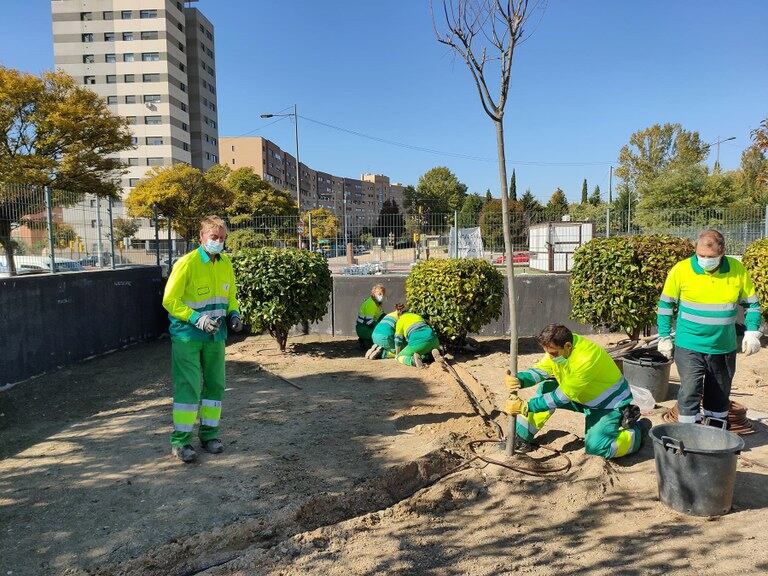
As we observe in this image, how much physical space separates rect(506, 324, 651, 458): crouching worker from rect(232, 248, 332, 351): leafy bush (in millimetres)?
4750

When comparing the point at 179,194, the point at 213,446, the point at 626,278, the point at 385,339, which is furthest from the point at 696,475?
the point at 179,194

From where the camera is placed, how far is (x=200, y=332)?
441 cm

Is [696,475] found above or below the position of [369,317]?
below

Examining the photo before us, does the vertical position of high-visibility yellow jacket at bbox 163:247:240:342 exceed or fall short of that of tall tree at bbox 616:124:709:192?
it falls short

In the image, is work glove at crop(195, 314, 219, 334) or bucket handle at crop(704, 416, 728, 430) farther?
bucket handle at crop(704, 416, 728, 430)

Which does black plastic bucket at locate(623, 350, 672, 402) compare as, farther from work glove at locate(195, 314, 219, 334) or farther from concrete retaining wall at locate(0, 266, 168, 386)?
concrete retaining wall at locate(0, 266, 168, 386)

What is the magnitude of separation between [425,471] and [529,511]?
851 mm

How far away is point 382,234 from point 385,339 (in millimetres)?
4430

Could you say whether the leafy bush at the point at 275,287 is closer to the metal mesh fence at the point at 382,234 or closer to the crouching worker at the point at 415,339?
the crouching worker at the point at 415,339

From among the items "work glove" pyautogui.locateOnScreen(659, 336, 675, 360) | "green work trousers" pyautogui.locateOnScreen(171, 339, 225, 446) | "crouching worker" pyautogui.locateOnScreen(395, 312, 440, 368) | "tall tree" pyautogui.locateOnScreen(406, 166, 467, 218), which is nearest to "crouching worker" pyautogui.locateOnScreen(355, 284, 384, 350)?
"crouching worker" pyautogui.locateOnScreen(395, 312, 440, 368)

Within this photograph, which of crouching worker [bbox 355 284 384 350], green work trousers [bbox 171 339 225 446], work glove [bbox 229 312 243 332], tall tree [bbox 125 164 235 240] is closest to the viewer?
green work trousers [bbox 171 339 225 446]

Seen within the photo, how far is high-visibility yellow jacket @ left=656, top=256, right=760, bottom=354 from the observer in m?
4.33

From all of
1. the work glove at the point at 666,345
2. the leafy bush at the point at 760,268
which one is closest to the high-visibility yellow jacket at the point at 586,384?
the work glove at the point at 666,345

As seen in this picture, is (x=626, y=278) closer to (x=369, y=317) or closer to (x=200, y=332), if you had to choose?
(x=369, y=317)
